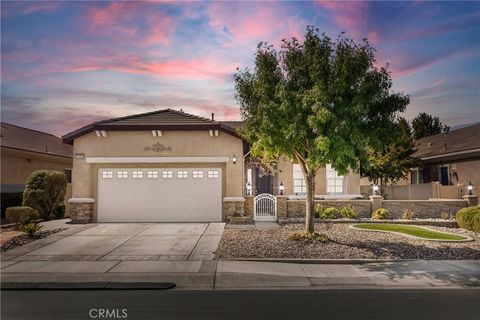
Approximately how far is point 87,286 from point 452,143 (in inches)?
1063

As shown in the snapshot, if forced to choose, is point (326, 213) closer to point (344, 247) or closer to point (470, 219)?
point (470, 219)

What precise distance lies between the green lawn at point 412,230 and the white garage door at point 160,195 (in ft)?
23.1

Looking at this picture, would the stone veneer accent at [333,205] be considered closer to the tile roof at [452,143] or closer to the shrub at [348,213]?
the shrub at [348,213]

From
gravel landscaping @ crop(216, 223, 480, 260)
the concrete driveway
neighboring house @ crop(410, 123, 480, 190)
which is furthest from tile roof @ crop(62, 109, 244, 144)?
neighboring house @ crop(410, 123, 480, 190)

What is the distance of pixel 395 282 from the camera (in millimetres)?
9570

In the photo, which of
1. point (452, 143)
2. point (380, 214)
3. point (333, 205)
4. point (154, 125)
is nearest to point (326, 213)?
point (333, 205)

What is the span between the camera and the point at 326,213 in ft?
64.0

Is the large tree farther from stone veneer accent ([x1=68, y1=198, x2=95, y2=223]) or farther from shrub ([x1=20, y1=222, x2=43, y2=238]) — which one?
stone veneer accent ([x1=68, y1=198, x2=95, y2=223])

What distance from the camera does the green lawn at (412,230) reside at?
15.2 meters

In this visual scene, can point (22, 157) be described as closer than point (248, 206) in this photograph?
No

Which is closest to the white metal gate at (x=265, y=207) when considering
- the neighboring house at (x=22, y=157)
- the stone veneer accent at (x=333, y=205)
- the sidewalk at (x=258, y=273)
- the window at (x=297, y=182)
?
the stone veneer accent at (x=333, y=205)
